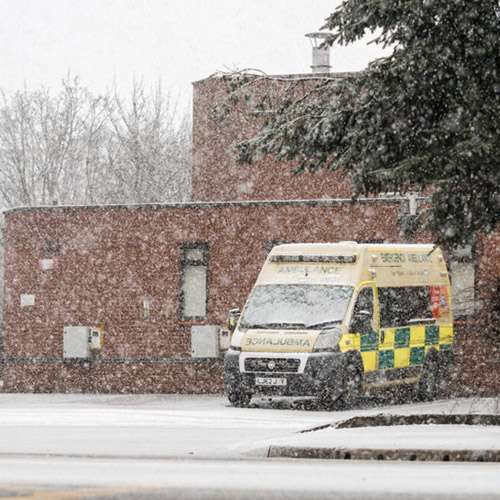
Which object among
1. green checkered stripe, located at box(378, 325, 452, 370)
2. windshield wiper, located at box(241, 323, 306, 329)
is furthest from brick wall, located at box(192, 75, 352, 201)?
windshield wiper, located at box(241, 323, 306, 329)

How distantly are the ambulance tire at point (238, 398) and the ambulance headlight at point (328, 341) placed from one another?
4.94ft

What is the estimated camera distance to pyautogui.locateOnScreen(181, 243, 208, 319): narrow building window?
32594 mm

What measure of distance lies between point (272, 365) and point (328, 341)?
944mm

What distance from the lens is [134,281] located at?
108 feet

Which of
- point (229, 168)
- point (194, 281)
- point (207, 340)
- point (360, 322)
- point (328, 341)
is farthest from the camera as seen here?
point (229, 168)

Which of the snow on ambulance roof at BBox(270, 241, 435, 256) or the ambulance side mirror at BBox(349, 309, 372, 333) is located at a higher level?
the snow on ambulance roof at BBox(270, 241, 435, 256)

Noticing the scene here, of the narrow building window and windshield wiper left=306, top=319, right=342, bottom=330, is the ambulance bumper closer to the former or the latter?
windshield wiper left=306, top=319, right=342, bottom=330

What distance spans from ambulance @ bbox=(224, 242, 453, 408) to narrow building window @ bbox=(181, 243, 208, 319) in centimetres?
550

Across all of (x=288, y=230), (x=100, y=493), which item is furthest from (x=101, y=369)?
(x=100, y=493)

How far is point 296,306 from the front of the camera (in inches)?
1021

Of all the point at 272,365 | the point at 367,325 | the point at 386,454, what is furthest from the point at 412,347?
the point at 386,454

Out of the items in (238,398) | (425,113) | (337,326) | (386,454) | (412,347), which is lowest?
(238,398)

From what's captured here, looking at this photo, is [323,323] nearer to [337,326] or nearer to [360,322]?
[337,326]

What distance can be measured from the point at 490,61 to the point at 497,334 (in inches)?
265
